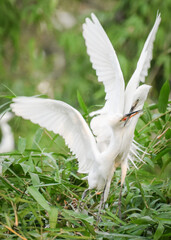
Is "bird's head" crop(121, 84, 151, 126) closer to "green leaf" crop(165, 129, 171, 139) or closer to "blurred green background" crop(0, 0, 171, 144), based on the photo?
"green leaf" crop(165, 129, 171, 139)

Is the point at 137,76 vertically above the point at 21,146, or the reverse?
the point at 137,76

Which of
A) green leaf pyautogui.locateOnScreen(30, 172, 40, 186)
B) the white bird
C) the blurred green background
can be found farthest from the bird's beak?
the blurred green background

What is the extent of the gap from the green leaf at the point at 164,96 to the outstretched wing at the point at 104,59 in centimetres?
14

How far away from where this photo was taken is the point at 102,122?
3.79 feet

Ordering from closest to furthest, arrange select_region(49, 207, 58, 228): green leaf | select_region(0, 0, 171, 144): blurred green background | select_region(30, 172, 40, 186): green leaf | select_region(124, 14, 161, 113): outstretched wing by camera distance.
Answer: select_region(49, 207, 58, 228): green leaf, select_region(30, 172, 40, 186): green leaf, select_region(124, 14, 161, 113): outstretched wing, select_region(0, 0, 171, 144): blurred green background

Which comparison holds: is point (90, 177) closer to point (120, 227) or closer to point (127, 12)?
point (120, 227)

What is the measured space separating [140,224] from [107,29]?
2492 millimetres

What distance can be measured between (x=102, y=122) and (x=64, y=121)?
0.35 ft

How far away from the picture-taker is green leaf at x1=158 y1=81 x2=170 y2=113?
4.07 feet

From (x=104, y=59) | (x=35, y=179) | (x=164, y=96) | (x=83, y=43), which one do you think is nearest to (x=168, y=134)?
(x=164, y=96)

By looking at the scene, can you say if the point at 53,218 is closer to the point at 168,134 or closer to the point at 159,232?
the point at 159,232

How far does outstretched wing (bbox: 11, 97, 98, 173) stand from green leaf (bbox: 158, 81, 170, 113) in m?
0.26

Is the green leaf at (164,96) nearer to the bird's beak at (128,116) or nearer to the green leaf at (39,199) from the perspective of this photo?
the bird's beak at (128,116)

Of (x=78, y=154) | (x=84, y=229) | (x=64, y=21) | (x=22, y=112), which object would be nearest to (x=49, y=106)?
(x=22, y=112)
